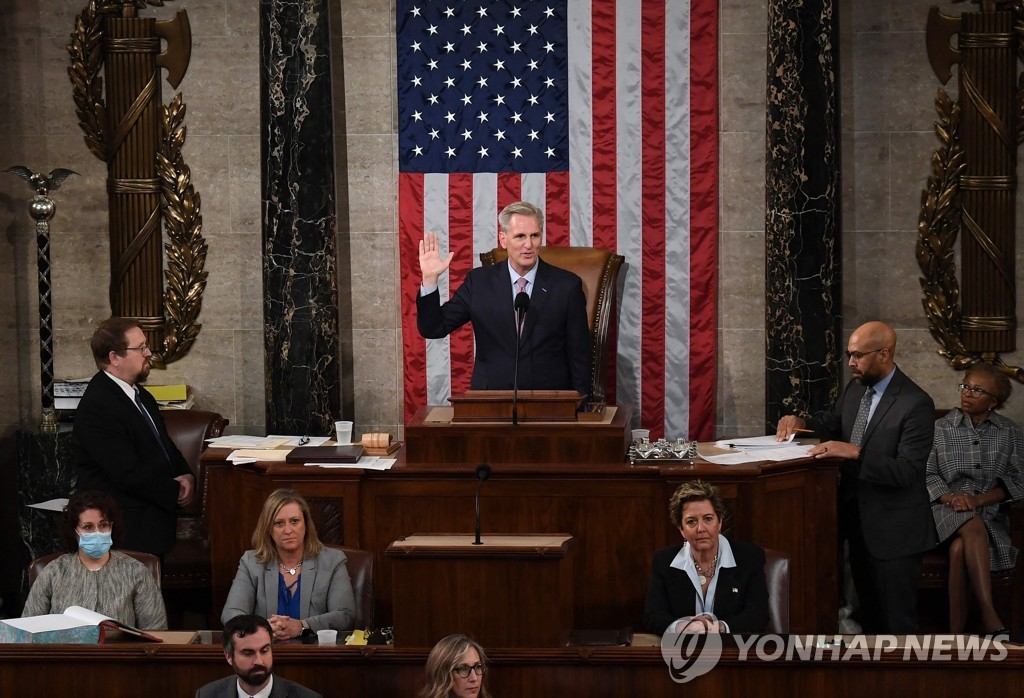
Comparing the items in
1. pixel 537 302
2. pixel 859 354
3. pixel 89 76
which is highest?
pixel 89 76

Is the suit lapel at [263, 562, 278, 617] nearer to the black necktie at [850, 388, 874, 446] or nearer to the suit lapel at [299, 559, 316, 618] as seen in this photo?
the suit lapel at [299, 559, 316, 618]

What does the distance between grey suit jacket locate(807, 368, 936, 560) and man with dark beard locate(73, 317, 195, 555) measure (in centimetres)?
344

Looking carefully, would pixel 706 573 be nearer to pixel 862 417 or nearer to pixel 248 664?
pixel 862 417

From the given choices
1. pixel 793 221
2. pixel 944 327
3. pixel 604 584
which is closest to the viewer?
pixel 604 584

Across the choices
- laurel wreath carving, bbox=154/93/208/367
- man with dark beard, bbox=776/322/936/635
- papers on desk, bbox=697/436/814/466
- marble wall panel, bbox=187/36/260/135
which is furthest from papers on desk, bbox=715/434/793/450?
marble wall panel, bbox=187/36/260/135

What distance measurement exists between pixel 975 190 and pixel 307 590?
538 centimetres

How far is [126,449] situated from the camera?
7031mm

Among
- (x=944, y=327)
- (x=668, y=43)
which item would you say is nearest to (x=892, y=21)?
(x=668, y=43)

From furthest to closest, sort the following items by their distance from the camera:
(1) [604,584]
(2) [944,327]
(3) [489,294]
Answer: (2) [944,327]
(3) [489,294]
(1) [604,584]

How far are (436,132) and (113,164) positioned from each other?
85.4 inches

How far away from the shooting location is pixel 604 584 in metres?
6.72

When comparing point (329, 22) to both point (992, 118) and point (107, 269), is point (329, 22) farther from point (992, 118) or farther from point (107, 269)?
point (992, 118)

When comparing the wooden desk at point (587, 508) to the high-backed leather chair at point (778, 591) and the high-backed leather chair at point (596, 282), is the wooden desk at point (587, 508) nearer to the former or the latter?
the high-backed leather chair at point (778, 591)

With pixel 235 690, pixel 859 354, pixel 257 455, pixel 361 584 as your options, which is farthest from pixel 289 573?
pixel 859 354
